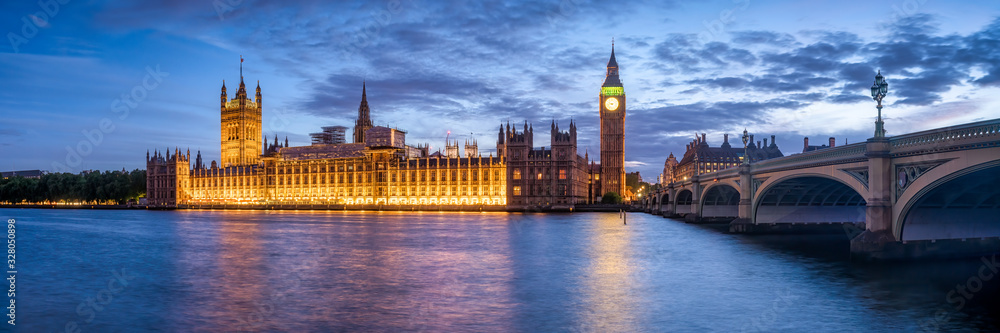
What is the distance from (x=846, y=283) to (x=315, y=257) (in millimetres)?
27344

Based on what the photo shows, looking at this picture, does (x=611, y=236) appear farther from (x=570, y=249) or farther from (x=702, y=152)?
(x=702, y=152)

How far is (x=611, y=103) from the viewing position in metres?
168

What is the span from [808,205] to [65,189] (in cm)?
19401

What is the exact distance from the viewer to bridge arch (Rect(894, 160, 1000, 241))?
90.5 ft

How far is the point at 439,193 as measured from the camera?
15688 centimetres

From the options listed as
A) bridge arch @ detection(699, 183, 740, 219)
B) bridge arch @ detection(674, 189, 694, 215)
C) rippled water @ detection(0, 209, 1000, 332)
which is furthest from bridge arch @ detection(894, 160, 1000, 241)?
bridge arch @ detection(674, 189, 694, 215)

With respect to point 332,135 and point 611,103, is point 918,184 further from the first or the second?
point 332,135

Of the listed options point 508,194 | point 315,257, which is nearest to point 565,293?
point 315,257

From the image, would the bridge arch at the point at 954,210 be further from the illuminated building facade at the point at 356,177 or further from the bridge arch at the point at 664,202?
the illuminated building facade at the point at 356,177

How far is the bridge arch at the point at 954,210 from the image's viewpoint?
27594mm

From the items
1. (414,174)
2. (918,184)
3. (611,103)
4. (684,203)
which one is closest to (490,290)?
(918,184)

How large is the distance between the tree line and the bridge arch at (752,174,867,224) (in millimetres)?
183802

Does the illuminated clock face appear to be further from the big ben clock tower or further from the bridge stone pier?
the bridge stone pier

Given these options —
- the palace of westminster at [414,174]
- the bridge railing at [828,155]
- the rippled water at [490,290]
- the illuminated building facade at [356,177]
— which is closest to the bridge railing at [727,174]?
the bridge railing at [828,155]
